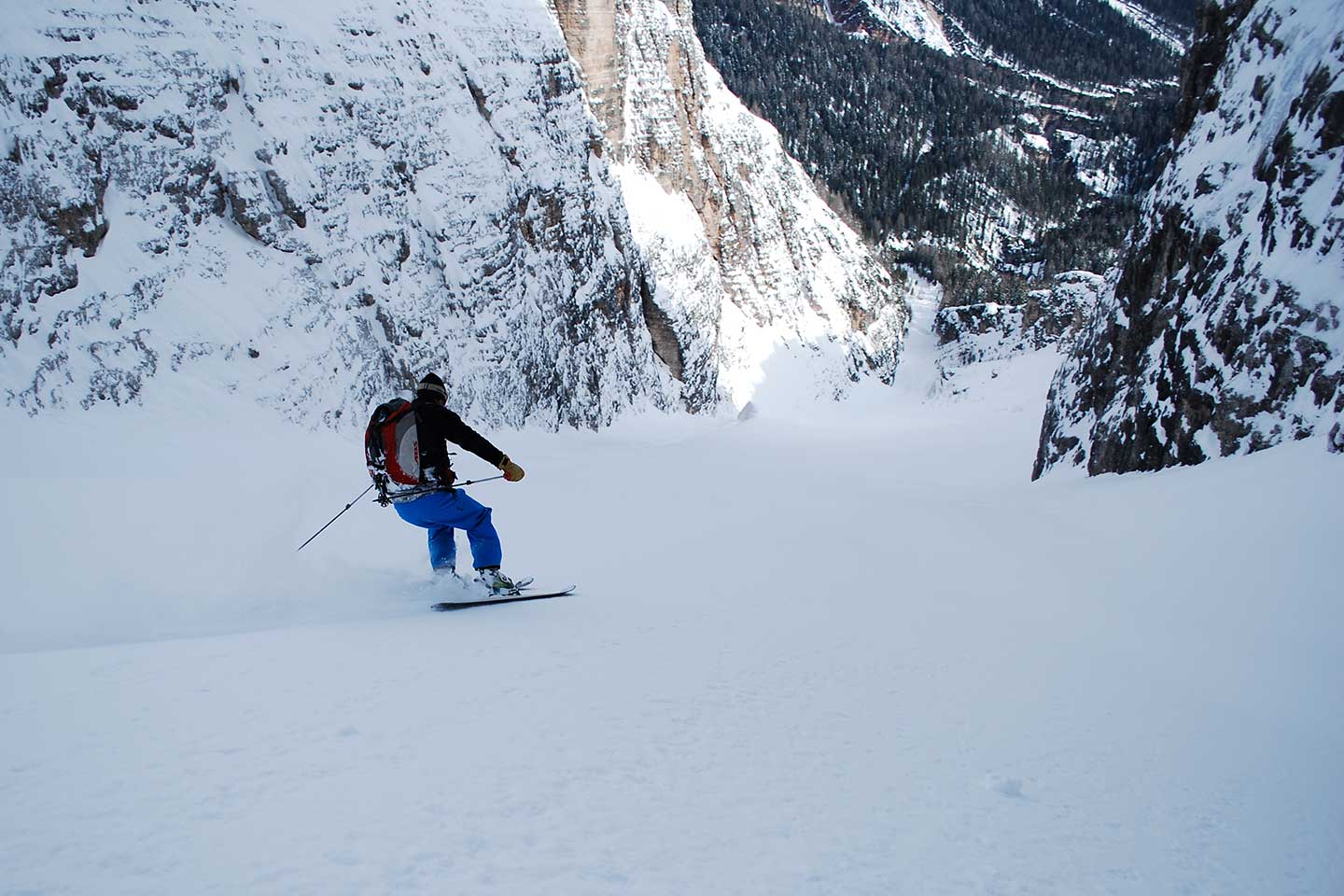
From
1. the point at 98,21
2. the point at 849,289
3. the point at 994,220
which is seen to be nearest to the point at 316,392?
the point at 98,21

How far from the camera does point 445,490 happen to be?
5746 mm

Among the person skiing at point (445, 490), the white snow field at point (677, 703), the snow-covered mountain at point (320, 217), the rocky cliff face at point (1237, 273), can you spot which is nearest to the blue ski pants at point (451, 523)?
the person skiing at point (445, 490)

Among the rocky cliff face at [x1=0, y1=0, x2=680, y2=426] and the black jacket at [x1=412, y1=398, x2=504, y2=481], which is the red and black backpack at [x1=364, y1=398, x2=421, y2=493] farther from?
the rocky cliff face at [x1=0, y1=0, x2=680, y2=426]

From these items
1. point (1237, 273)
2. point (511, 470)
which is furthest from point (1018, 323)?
point (511, 470)

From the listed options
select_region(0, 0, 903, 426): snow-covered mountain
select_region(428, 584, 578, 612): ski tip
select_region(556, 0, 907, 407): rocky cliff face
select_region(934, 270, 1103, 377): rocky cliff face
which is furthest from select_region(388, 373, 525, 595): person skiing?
select_region(934, 270, 1103, 377): rocky cliff face

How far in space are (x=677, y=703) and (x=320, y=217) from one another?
1724 cm

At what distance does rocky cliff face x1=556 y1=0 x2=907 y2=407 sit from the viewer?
34188 mm

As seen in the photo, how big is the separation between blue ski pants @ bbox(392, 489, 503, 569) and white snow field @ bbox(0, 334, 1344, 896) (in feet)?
1.22

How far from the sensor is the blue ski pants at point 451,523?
5781 mm

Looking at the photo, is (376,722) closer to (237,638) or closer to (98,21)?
(237,638)

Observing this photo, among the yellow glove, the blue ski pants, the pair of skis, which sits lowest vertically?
the pair of skis

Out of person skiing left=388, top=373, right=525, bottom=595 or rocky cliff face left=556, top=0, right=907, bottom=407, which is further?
rocky cliff face left=556, top=0, right=907, bottom=407

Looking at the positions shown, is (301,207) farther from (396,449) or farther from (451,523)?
(451,523)

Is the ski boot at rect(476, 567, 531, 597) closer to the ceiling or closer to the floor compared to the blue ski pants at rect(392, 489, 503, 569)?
closer to the floor
